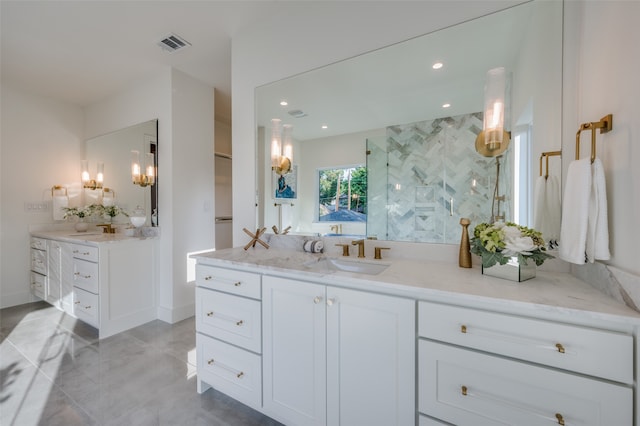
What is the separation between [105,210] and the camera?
3.35m

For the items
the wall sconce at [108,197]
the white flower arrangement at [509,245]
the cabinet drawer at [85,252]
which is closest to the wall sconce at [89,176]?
the wall sconce at [108,197]

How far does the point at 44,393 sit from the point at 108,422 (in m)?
0.65

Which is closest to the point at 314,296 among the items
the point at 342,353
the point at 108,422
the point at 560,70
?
the point at 342,353

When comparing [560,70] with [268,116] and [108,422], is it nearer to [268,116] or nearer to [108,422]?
[268,116]

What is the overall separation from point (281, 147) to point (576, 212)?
1.74 m

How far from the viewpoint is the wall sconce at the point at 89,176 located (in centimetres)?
355

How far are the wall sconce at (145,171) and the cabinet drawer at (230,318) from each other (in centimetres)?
197

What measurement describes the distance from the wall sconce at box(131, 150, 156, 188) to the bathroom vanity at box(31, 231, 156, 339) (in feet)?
2.25

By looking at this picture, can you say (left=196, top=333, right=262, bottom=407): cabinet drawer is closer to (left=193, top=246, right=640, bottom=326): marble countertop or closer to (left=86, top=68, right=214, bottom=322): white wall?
(left=193, top=246, right=640, bottom=326): marble countertop

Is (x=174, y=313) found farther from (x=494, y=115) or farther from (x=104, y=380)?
(x=494, y=115)

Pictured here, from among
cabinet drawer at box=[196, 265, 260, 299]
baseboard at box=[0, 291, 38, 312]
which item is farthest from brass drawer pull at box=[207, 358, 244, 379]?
baseboard at box=[0, 291, 38, 312]

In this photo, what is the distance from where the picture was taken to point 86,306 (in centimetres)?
260

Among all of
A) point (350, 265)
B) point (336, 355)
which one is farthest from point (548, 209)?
point (336, 355)

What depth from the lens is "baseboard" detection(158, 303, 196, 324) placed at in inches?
111
